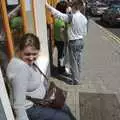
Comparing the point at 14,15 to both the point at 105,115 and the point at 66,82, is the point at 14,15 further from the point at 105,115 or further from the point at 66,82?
the point at 66,82

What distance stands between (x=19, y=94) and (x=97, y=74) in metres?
6.08

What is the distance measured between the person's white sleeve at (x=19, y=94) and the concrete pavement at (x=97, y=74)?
9.36 ft

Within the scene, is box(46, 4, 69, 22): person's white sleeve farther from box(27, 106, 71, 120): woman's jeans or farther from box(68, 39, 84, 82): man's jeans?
box(27, 106, 71, 120): woman's jeans

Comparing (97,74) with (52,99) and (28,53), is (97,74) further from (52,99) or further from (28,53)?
(28,53)

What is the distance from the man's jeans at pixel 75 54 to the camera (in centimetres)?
782

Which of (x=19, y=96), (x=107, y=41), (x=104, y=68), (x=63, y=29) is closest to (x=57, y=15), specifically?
(x=63, y=29)

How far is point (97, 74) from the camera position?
9.49 m

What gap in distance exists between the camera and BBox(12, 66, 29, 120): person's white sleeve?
3.52 m

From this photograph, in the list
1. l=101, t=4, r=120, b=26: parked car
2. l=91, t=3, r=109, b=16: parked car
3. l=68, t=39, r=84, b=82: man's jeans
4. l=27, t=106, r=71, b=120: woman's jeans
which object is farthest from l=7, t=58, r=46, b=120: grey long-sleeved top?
l=91, t=3, r=109, b=16: parked car

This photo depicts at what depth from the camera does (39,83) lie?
3.88 meters

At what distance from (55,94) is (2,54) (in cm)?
138

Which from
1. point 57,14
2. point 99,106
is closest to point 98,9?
point 57,14

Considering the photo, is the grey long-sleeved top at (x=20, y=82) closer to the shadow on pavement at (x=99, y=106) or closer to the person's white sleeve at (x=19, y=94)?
the person's white sleeve at (x=19, y=94)


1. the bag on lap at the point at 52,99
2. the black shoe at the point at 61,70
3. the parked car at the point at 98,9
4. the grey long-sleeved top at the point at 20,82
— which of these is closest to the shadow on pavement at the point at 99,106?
the black shoe at the point at 61,70
